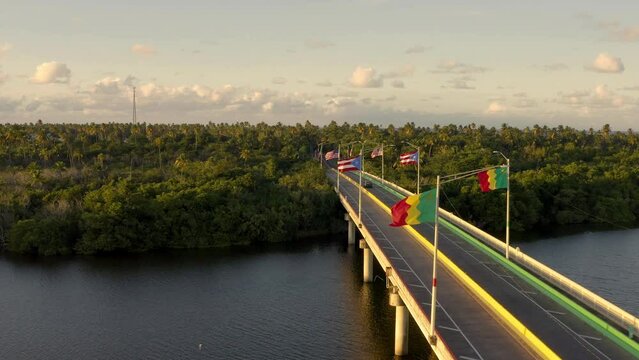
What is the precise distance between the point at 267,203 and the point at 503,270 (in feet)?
176

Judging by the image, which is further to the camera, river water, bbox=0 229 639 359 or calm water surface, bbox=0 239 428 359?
river water, bbox=0 229 639 359

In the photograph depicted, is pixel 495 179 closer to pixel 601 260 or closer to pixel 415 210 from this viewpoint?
pixel 415 210

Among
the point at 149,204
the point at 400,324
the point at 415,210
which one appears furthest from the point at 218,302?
the point at 149,204

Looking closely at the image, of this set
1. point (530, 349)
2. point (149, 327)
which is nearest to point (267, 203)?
point (149, 327)

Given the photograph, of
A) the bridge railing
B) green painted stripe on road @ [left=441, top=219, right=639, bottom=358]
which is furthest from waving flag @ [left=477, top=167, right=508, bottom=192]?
green painted stripe on road @ [left=441, top=219, right=639, bottom=358]

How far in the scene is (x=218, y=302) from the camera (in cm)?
5578

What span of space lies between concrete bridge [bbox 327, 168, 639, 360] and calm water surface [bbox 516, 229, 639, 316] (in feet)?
49.1

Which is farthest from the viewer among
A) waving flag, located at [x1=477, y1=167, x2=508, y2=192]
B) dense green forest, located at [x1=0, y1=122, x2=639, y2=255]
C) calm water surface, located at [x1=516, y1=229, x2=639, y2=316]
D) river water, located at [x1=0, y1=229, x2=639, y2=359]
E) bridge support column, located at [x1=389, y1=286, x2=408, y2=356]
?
dense green forest, located at [x1=0, y1=122, x2=639, y2=255]

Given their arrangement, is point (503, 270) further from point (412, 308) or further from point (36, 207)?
point (36, 207)

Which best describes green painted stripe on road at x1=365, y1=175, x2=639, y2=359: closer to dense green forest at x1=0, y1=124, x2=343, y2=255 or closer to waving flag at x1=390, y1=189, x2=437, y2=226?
waving flag at x1=390, y1=189, x2=437, y2=226

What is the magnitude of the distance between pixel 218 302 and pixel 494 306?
29.6 meters

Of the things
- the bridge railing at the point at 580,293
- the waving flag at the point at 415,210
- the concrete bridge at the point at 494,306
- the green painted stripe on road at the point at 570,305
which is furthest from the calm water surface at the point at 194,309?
the waving flag at the point at 415,210

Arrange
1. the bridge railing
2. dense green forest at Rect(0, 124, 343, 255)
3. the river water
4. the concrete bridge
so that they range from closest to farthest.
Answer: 1. the concrete bridge
2. the bridge railing
3. the river water
4. dense green forest at Rect(0, 124, 343, 255)

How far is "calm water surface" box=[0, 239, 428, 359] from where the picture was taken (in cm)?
4422
